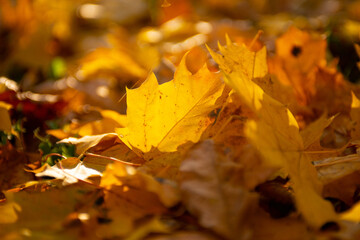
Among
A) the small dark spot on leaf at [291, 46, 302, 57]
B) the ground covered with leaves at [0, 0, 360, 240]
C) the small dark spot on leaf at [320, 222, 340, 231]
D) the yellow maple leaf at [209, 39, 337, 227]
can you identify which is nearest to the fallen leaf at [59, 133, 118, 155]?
the ground covered with leaves at [0, 0, 360, 240]

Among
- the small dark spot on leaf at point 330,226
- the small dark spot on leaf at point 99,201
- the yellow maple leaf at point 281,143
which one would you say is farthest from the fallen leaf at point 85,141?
the small dark spot on leaf at point 330,226

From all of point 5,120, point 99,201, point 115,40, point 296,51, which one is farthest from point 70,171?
point 115,40

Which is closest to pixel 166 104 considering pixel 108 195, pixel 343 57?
pixel 108 195

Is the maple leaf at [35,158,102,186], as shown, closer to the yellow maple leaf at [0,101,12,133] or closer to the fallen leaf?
the fallen leaf

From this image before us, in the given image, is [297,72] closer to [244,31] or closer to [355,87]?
[355,87]

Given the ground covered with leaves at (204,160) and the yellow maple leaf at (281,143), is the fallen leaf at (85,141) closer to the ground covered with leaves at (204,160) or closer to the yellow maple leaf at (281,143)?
the ground covered with leaves at (204,160)
